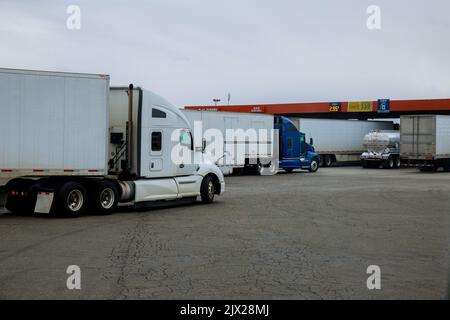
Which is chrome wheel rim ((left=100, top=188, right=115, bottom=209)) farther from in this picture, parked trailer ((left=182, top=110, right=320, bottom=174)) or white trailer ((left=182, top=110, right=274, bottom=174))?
white trailer ((left=182, top=110, right=274, bottom=174))

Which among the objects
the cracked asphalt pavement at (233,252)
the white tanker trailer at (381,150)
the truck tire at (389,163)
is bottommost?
the cracked asphalt pavement at (233,252)

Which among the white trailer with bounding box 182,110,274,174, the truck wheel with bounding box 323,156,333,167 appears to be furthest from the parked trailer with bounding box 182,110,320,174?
the truck wheel with bounding box 323,156,333,167

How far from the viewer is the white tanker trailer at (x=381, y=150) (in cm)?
4750

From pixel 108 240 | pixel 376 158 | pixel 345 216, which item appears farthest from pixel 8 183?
pixel 376 158

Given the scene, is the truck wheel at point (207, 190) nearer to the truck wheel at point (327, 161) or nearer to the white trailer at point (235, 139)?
the white trailer at point (235, 139)

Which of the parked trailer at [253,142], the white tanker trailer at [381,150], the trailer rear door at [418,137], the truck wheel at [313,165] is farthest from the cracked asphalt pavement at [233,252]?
the white tanker trailer at [381,150]

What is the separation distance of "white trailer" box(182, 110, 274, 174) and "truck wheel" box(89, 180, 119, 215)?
1564 centimetres

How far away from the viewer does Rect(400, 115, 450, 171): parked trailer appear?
40.7m

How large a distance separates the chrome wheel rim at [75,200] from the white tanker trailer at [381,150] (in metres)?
34.9

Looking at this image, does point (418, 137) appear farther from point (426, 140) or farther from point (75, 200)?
point (75, 200)

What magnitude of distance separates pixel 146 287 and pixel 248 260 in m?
2.36

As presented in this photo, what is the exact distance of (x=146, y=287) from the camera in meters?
7.77

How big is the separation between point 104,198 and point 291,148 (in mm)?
23541

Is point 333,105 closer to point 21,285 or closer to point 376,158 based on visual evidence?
point 376,158
